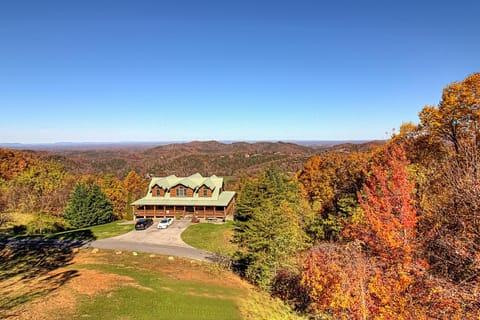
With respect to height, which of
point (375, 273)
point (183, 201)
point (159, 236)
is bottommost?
point (159, 236)

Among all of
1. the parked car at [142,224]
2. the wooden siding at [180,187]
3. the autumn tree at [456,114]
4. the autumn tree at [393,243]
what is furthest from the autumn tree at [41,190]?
the autumn tree at [456,114]

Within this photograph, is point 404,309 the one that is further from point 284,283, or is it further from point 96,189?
point 96,189

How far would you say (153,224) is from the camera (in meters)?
36.5

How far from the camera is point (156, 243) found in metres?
28.2

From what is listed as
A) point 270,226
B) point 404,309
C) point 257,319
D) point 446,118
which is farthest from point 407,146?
point 257,319

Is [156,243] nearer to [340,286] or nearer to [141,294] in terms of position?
[141,294]

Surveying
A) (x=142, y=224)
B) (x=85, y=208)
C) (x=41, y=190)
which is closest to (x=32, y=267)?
(x=142, y=224)

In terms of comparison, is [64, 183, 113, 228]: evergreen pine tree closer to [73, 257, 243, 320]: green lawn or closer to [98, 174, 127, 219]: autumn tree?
[98, 174, 127, 219]: autumn tree

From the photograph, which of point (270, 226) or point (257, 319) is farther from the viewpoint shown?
point (270, 226)

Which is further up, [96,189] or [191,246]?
[96,189]

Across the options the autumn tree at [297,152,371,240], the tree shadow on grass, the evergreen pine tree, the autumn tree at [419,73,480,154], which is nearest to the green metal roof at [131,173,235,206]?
the evergreen pine tree

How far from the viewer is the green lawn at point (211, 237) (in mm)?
26511

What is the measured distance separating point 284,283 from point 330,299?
16.5 ft

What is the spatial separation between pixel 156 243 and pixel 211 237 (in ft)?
19.4
